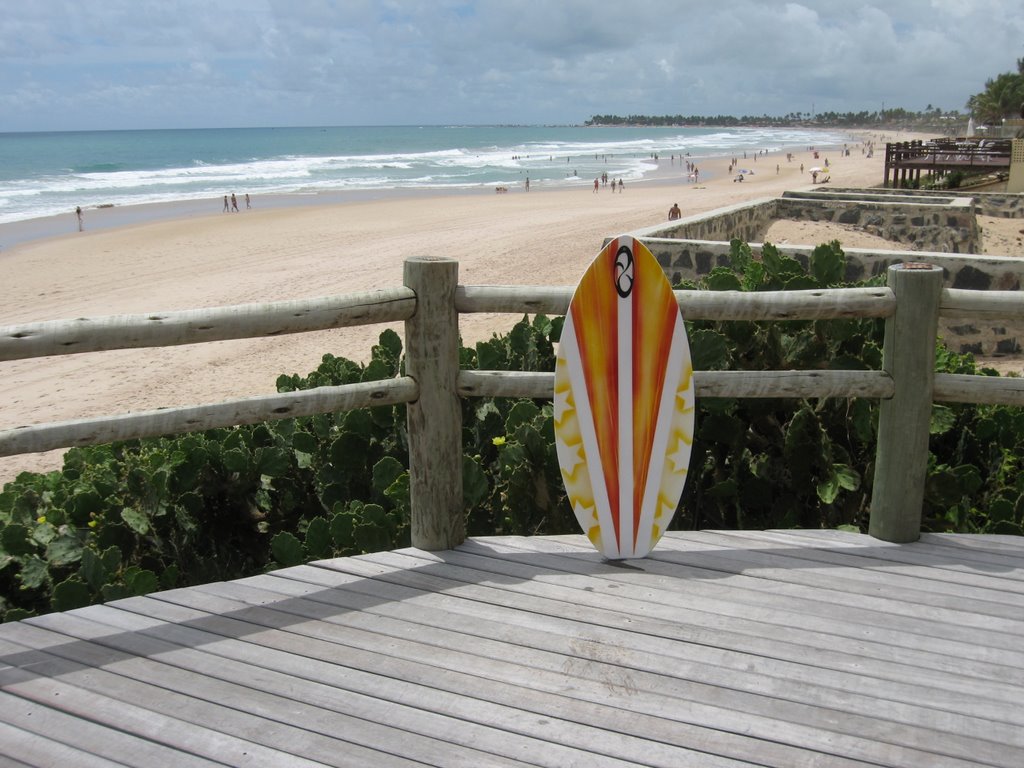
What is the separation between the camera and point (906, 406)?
3074 millimetres

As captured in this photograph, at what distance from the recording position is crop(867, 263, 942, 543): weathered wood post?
301 cm

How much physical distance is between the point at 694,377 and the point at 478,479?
861 millimetres

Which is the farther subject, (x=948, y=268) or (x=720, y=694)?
(x=948, y=268)

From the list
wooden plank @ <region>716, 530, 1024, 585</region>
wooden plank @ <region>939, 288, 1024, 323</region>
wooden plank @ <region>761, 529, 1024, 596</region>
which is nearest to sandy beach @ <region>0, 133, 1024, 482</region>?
wooden plank @ <region>716, 530, 1024, 585</region>

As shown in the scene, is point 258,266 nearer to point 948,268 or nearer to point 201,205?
point 948,268

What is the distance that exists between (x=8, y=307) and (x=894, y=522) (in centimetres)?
1716

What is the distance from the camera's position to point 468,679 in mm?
2312

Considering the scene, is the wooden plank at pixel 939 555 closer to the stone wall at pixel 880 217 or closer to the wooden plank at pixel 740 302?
the wooden plank at pixel 740 302

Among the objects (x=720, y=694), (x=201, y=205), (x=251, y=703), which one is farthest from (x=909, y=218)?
(x=201, y=205)

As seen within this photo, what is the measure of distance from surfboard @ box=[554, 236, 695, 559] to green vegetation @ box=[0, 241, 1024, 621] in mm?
517

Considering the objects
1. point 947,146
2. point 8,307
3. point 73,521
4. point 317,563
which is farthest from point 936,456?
point 947,146

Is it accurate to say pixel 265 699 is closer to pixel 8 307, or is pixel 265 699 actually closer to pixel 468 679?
pixel 468 679

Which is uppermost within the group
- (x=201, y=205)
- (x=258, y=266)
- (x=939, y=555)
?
(x=201, y=205)

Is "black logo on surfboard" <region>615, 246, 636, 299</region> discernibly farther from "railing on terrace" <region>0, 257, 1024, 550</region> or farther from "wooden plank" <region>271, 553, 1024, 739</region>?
"wooden plank" <region>271, 553, 1024, 739</region>
